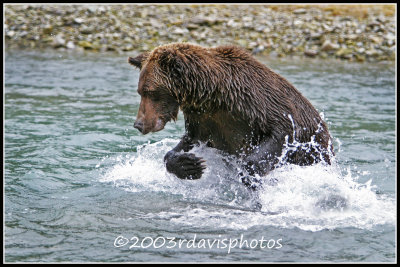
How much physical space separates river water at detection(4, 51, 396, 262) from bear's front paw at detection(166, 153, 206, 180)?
0.94ft

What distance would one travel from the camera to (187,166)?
644 centimetres

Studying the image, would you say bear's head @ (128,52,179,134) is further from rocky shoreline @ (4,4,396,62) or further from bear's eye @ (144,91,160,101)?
rocky shoreline @ (4,4,396,62)

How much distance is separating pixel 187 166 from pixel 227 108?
2.49ft

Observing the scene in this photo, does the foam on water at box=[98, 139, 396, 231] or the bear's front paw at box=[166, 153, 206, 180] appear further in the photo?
the bear's front paw at box=[166, 153, 206, 180]

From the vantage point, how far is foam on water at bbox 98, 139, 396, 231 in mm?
5883

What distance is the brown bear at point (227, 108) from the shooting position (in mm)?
5855

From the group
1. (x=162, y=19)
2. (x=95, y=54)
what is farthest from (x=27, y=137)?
(x=162, y=19)

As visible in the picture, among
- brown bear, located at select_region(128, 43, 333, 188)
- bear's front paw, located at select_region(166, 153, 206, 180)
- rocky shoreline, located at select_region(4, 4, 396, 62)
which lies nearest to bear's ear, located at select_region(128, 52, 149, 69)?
brown bear, located at select_region(128, 43, 333, 188)

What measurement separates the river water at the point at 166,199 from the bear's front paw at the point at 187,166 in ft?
0.94

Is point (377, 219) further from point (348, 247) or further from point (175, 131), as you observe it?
point (175, 131)

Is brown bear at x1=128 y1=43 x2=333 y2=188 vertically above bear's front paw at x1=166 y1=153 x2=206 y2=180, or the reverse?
brown bear at x1=128 y1=43 x2=333 y2=188

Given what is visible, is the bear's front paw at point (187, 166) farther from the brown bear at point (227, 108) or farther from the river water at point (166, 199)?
the river water at point (166, 199)

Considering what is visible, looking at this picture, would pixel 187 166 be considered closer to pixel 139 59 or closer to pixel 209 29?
pixel 139 59

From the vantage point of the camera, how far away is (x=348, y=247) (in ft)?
17.4
